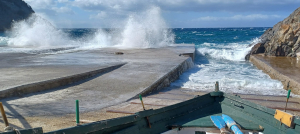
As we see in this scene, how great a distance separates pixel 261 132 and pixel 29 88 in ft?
14.7

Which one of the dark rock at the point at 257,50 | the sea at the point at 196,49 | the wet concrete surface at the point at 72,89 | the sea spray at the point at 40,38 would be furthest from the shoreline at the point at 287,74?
the sea spray at the point at 40,38

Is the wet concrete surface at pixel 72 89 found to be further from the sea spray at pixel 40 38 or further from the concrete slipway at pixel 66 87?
the sea spray at pixel 40 38

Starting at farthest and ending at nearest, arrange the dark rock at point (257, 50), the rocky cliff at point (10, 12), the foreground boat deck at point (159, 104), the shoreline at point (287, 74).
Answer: the rocky cliff at point (10, 12), the dark rock at point (257, 50), the shoreline at point (287, 74), the foreground boat deck at point (159, 104)

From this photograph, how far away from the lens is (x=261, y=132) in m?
3.54

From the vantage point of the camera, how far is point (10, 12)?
71.9 metres

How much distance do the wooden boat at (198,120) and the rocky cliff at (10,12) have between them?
248ft

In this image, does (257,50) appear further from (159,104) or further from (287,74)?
(159,104)

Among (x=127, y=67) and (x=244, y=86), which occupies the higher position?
(x=127, y=67)

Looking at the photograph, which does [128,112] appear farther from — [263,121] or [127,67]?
[127,67]

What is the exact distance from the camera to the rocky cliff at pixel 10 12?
69562 millimetres

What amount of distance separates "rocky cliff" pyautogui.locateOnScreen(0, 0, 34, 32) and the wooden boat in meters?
75.5

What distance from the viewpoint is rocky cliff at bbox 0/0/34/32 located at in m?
69.6

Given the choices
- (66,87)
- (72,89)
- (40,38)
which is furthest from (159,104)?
(40,38)

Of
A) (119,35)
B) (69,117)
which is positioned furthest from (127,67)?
(119,35)
